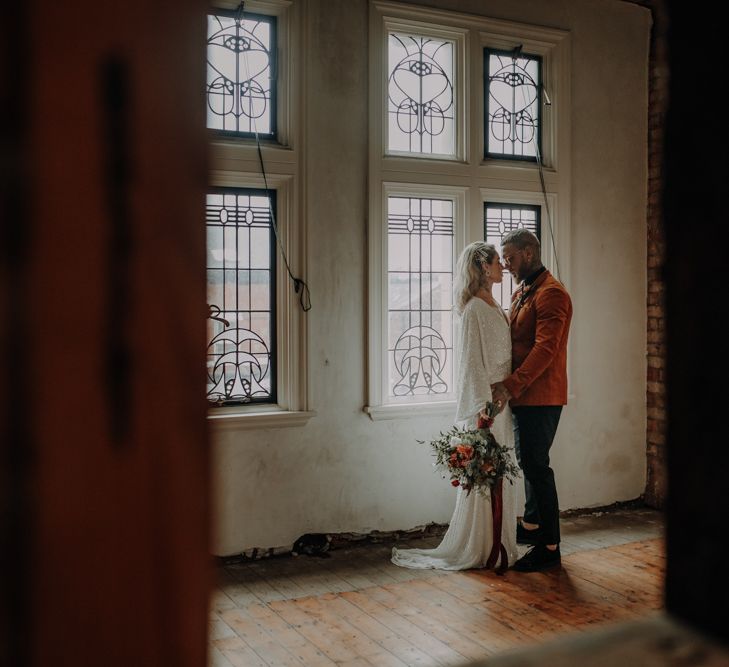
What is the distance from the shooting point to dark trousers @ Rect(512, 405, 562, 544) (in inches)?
171

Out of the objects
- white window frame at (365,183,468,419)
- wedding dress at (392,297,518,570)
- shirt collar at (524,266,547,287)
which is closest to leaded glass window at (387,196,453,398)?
white window frame at (365,183,468,419)

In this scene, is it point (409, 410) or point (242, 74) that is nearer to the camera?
point (242, 74)

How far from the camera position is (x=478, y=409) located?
4.27 m

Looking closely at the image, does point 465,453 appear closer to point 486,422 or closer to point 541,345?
point 486,422

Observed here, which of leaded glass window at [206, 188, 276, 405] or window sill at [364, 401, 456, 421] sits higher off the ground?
leaded glass window at [206, 188, 276, 405]

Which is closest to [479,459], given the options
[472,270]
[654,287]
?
[472,270]

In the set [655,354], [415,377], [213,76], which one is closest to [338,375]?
[415,377]

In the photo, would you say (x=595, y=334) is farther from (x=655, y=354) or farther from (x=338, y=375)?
(x=338, y=375)

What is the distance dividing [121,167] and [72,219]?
3 centimetres

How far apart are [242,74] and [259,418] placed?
1.99 m

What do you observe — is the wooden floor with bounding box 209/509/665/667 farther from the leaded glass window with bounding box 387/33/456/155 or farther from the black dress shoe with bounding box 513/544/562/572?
the leaded glass window with bounding box 387/33/456/155

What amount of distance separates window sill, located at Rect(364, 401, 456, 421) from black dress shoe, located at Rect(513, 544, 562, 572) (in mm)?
1005

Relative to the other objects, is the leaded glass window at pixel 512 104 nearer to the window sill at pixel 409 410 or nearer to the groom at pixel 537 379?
the groom at pixel 537 379

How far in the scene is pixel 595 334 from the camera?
5.55 meters
